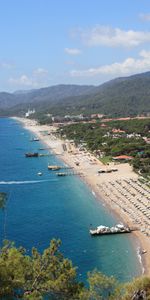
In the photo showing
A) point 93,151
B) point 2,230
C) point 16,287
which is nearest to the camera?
point 16,287

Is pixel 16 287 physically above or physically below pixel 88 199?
above

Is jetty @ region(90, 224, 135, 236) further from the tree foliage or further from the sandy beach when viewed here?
the tree foliage

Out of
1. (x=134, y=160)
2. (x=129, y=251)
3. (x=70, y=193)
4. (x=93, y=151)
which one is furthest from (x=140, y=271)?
(x=93, y=151)

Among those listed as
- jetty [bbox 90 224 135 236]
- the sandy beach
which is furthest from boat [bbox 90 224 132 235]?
the sandy beach

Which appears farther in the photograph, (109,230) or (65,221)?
(65,221)

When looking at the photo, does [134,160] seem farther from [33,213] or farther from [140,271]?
[140,271]

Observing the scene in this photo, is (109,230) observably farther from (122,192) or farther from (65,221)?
(122,192)

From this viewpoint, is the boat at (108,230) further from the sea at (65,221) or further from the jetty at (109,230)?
the sea at (65,221)

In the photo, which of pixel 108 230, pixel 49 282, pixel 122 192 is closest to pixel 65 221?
Result: pixel 108 230
